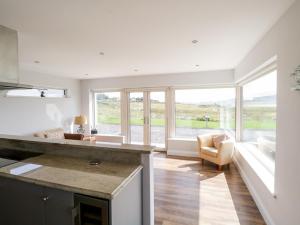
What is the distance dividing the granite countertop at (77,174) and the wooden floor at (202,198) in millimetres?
1312

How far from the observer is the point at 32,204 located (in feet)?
4.78

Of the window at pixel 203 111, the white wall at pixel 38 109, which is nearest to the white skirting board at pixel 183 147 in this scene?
the window at pixel 203 111

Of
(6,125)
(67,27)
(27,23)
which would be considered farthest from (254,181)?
(6,125)

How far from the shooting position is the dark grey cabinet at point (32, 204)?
1.33 metres

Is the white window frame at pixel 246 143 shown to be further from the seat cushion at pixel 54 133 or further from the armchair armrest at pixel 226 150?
the seat cushion at pixel 54 133

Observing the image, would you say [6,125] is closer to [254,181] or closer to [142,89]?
[142,89]

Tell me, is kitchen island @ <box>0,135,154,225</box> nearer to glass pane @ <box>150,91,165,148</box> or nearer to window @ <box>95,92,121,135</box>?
glass pane @ <box>150,91,165,148</box>

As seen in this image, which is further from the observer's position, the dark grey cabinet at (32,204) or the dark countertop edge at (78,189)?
the dark grey cabinet at (32,204)

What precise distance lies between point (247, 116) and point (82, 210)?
4.12 m

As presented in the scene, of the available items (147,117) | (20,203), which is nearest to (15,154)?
(20,203)

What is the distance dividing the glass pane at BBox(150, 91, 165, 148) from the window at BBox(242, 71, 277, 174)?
2.55 metres

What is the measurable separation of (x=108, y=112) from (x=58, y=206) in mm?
5402

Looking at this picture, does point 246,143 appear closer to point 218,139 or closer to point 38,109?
point 218,139

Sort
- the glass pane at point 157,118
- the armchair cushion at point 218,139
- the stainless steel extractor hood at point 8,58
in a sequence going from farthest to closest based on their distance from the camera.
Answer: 1. the glass pane at point 157,118
2. the armchair cushion at point 218,139
3. the stainless steel extractor hood at point 8,58
